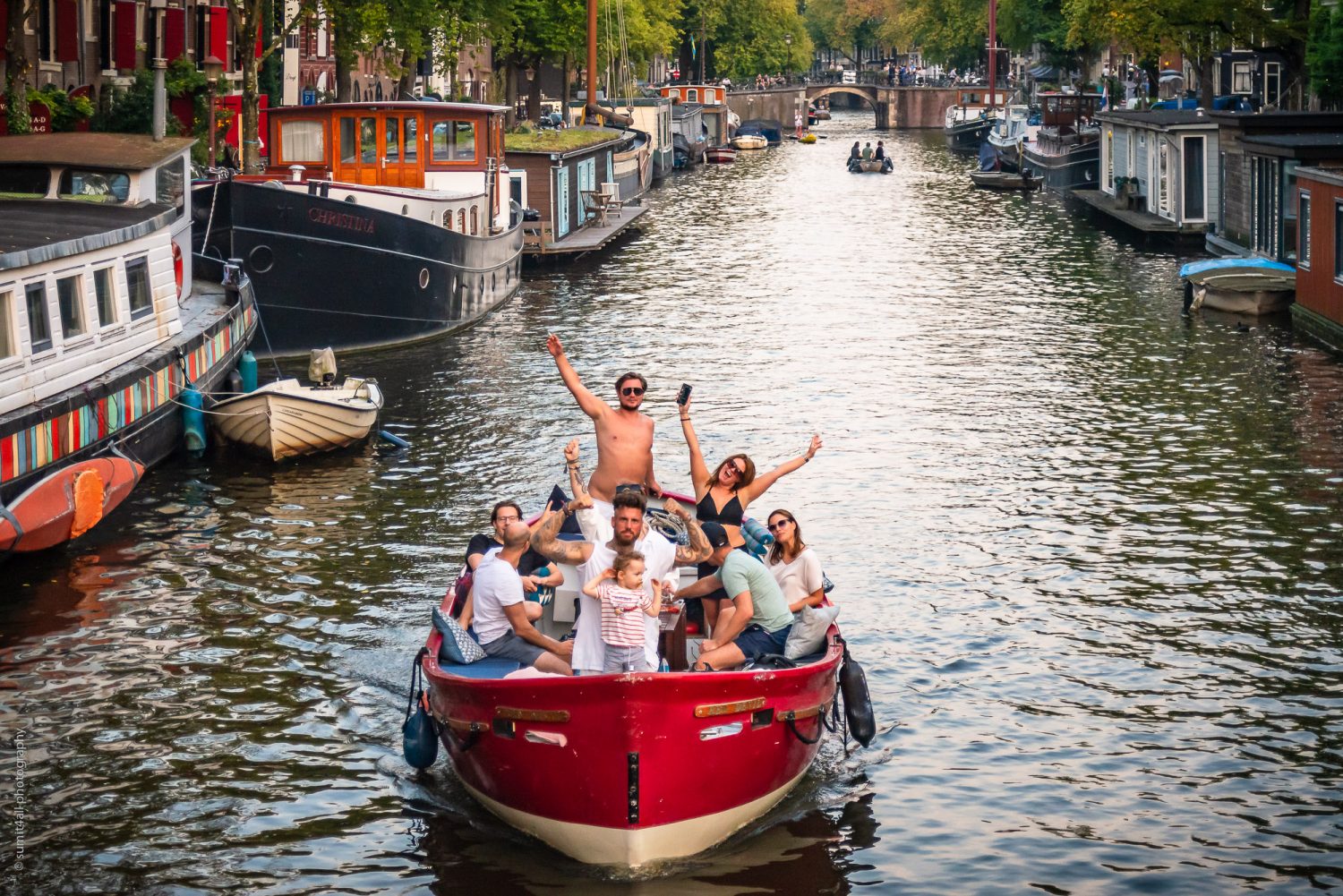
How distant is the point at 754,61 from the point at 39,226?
127197 mm

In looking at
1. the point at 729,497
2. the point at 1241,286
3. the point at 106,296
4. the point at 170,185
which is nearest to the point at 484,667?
the point at 729,497

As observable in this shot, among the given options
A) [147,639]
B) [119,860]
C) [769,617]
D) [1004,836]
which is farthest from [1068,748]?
[147,639]

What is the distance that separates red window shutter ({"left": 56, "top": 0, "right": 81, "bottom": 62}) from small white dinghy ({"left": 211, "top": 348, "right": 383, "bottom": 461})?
75.4ft

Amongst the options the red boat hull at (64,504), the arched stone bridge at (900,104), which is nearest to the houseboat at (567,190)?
the red boat hull at (64,504)

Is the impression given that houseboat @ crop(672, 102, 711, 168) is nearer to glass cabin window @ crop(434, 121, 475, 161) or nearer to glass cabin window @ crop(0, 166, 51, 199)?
glass cabin window @ crop(434, 121, 475, 161)

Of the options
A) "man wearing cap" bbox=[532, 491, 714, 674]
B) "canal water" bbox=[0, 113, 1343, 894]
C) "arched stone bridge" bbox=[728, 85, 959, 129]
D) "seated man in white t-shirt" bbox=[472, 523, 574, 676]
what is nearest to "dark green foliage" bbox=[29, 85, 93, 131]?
"canal water" bbox=[0, 113, 1343, 894]

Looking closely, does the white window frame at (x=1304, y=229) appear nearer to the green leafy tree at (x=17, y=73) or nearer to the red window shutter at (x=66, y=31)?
the green leafy tree at (x=17, y=73)

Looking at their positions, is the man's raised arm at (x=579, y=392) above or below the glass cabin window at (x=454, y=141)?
below

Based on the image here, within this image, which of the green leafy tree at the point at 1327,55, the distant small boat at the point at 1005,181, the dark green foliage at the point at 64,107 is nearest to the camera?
the dark green foliage at the point at 64,107

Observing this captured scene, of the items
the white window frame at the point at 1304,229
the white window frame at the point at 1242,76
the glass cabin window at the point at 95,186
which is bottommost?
the white window frame at the point at 1304,229

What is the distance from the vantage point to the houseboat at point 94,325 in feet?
66.1

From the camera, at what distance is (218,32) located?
182 feet

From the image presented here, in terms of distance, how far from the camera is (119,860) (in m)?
13.1

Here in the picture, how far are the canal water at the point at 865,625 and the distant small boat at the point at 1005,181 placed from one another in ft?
134
